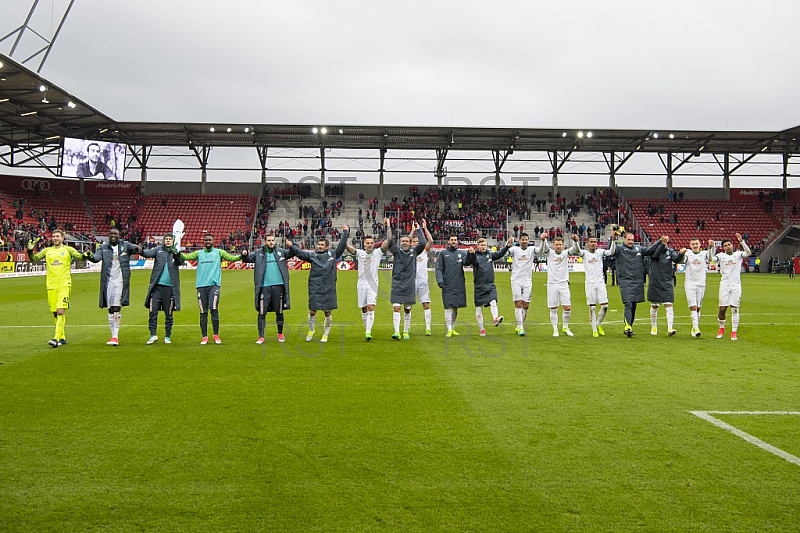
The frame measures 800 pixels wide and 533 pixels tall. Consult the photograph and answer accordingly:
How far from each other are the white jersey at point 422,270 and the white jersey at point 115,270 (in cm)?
653

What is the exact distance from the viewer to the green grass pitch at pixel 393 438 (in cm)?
388

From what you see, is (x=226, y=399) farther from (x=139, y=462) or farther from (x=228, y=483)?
(x=228, y=483)

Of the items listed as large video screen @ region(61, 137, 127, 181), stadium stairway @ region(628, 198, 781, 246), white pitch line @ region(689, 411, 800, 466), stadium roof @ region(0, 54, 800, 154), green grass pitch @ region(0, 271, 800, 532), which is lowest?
white pitch line @ region(689, 411, 800, 466)

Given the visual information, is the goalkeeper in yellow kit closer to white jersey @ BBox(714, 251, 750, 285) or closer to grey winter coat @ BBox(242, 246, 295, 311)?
grey winter coat @ BBox(242, 246, 295, 311)

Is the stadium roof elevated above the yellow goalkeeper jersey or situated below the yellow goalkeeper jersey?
above

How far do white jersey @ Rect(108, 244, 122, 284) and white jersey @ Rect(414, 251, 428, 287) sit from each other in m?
6.53

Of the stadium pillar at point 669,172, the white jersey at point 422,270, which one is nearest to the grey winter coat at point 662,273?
the white jersey at point 422,270

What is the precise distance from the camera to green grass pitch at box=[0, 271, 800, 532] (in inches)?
153

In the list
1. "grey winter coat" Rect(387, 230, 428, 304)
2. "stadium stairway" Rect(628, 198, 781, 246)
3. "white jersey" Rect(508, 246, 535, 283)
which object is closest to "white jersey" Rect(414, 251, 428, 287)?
"grey winter coat" Rect(387, 230, 428, 304)

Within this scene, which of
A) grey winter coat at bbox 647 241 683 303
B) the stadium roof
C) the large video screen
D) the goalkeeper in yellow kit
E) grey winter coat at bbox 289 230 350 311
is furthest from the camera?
the stadium roof

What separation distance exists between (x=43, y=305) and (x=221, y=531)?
1776 centimetres

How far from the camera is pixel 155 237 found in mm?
53656

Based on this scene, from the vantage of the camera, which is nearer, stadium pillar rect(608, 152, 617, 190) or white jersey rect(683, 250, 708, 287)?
white jersey rect(683, 250, 708, 287)

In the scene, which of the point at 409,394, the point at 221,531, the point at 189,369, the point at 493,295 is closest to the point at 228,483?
the point at 221,531
